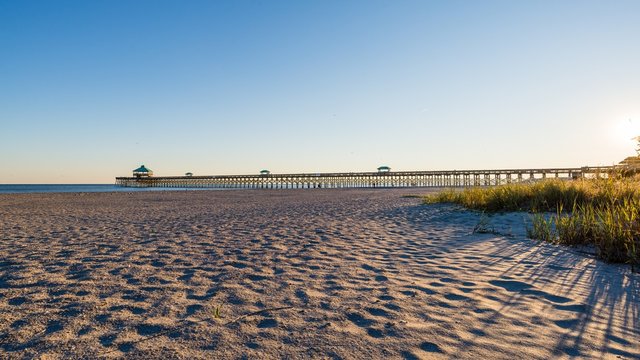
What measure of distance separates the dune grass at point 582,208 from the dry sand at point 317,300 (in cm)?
34

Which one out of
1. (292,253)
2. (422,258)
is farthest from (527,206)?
(292,253)

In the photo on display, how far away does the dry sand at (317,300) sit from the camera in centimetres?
234

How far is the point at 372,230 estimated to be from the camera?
7523 mm

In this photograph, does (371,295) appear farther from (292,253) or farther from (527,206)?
(527,206)

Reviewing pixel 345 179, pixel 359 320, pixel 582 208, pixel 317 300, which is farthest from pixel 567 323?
pixel 345 179

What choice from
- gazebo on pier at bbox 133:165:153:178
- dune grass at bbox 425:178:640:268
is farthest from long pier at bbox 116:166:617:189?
dune grass at bbox 425:178:640:268

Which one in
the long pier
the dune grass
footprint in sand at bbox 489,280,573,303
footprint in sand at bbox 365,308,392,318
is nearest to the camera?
footprint in sand at bbox 365,308,392,318

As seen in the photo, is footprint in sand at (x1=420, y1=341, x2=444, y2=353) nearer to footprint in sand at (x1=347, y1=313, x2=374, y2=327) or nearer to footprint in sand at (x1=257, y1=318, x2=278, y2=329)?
footprint in sand at (x1=347, y1=313, x2=374, y2=327)

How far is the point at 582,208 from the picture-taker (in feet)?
21.1

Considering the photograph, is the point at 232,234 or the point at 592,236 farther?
the point at 232,234

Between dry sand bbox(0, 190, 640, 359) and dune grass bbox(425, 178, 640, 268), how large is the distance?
0.34 meters

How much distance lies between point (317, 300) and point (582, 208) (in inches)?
230

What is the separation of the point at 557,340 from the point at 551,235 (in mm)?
4389

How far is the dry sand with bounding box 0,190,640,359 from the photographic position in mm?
2340
